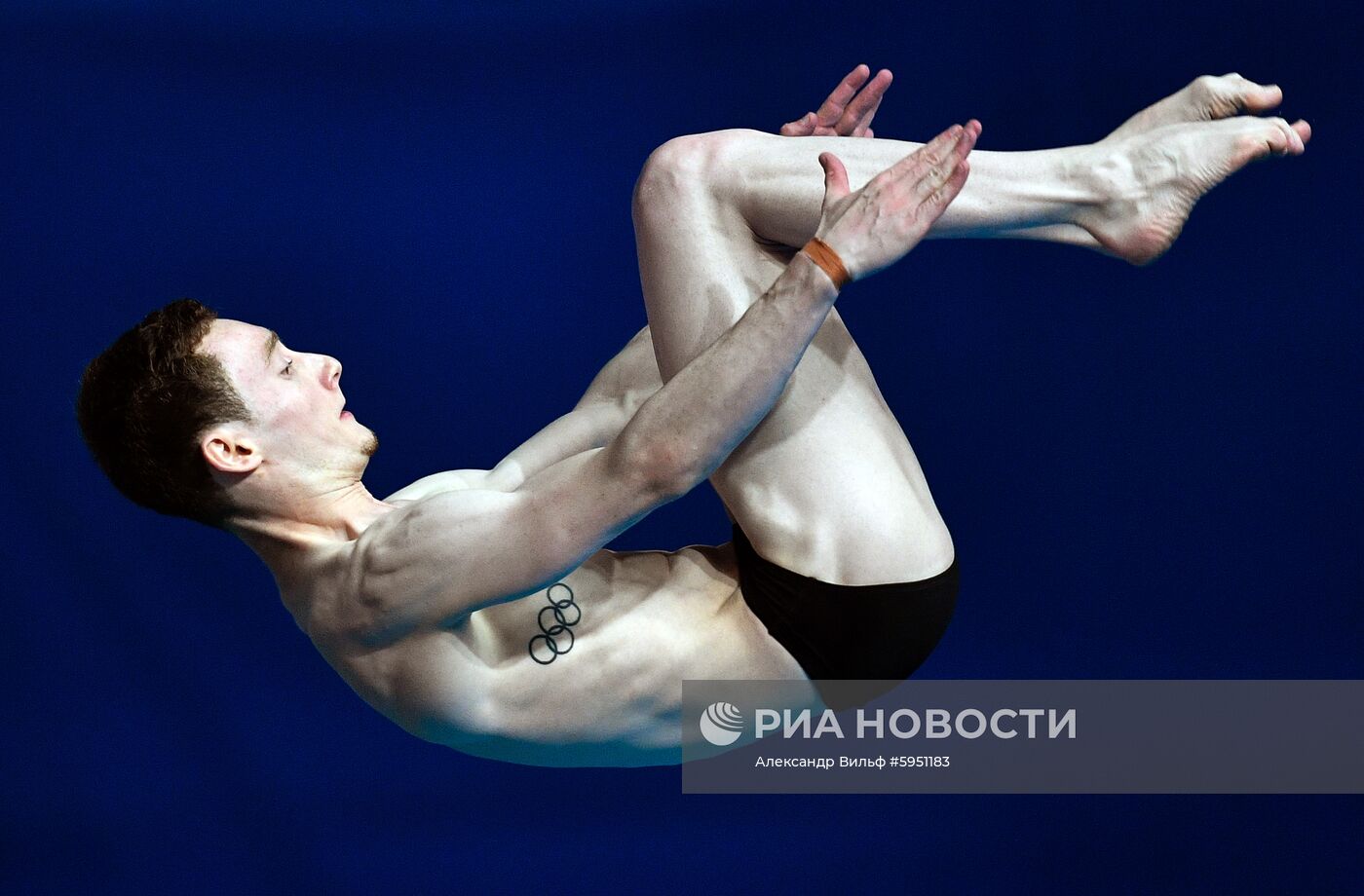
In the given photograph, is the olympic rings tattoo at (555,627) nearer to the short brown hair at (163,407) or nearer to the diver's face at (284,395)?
the diver's face at (284,395)

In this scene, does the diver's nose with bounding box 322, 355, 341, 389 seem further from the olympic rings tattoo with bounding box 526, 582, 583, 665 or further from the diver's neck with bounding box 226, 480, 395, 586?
the olympic rings tattoo with bounding box 526, 582, 583, 665

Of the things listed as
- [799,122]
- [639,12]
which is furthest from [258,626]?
[799,122]

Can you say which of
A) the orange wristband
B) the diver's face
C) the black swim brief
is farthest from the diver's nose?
the orange wristband

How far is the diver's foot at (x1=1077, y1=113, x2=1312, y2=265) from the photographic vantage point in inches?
73.2

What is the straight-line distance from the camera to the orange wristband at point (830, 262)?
1656mm

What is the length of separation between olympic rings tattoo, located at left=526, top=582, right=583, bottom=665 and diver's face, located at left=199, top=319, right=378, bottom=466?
299mm

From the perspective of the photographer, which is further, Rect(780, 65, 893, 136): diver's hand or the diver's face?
Rect(780, 65, 893, 136): diver's hand

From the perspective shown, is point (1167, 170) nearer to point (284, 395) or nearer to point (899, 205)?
point (899, 205)

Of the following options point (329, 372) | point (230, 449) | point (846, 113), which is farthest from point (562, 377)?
point (230, 449)

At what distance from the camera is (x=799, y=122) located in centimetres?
239

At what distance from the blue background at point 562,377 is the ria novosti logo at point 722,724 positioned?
1.54m

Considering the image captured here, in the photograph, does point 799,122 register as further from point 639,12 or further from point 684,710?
point 639,12

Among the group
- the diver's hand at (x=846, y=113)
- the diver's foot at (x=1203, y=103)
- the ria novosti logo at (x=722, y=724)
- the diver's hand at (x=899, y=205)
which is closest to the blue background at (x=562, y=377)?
the diver's hand at (x=846, y=113)

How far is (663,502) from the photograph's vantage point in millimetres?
1715
